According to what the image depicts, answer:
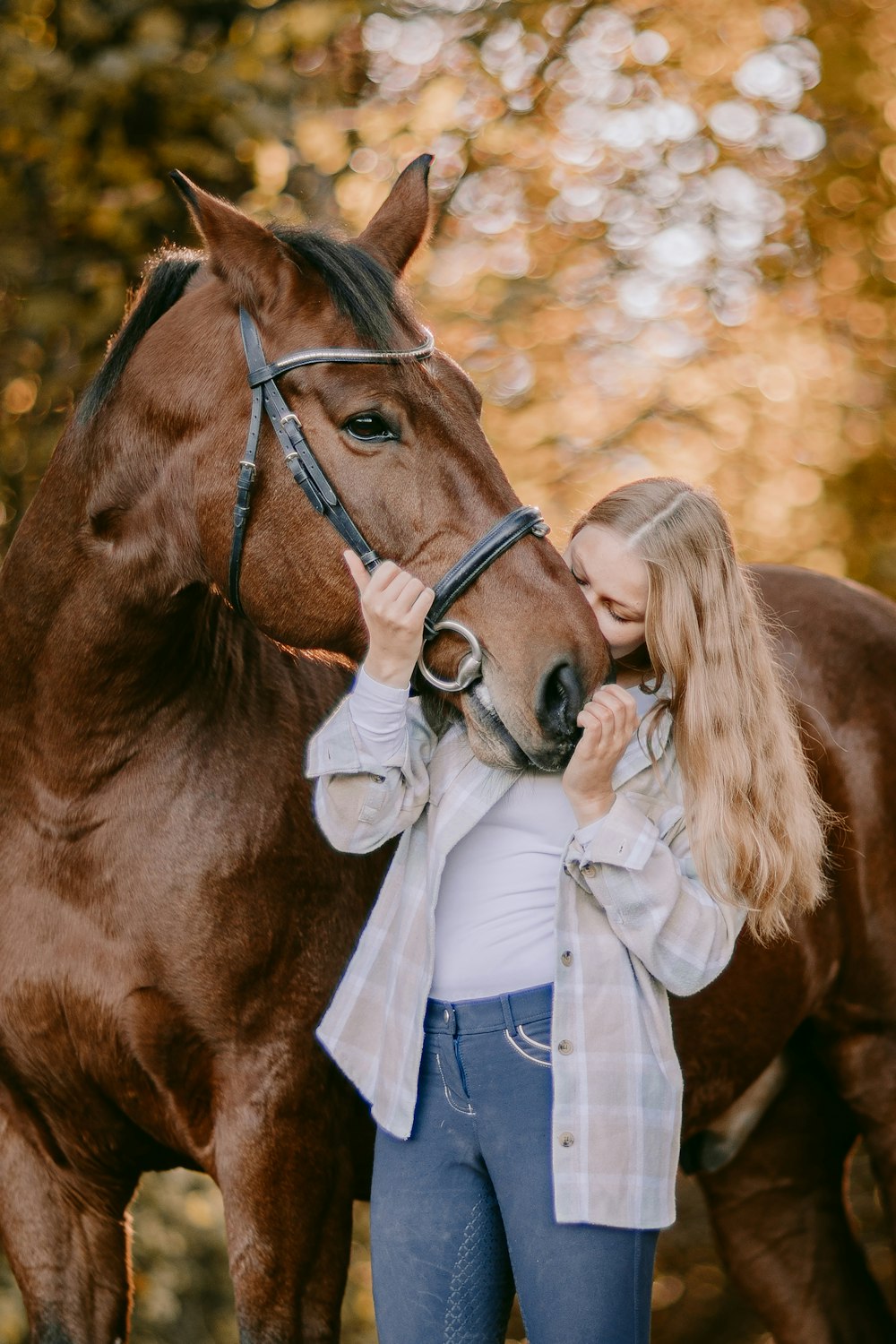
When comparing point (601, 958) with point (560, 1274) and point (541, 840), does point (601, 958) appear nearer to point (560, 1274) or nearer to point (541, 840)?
point (541, 840)

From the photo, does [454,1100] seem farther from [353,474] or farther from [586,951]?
[353,474]

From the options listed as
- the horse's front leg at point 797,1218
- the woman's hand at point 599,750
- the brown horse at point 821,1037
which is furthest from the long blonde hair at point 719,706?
the horse's front leg at point 797,1218

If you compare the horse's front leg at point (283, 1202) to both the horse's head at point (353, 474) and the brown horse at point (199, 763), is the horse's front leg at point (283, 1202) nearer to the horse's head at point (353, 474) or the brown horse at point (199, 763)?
the brown horse at point (199, 763)

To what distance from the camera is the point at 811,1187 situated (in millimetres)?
3549

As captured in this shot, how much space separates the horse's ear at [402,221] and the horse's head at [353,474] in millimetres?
105

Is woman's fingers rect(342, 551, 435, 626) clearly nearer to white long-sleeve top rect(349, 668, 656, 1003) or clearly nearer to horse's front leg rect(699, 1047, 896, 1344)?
white long-sleeve top rect(349, 668, 656, 1003)

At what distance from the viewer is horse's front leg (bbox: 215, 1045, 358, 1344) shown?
7.12 ft

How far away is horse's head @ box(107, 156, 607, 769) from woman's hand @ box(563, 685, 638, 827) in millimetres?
30

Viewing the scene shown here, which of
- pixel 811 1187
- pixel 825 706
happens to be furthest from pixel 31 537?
pixel 811 1187

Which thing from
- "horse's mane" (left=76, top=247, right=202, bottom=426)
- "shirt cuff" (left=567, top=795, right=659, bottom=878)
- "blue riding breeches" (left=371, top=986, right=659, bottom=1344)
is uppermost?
"horse's mane" (left=76, top=247, right=202, bottom=426)

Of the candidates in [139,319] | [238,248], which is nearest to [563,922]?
[238,248]

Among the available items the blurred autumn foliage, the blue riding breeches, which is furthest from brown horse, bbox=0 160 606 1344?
the blurred autumn foliage

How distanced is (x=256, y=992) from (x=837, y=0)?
634 centimetres

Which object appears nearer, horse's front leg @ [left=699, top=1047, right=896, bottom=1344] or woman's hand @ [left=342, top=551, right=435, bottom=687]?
woman's hand @ [left=342, top=551, right=435, bottom=687]
